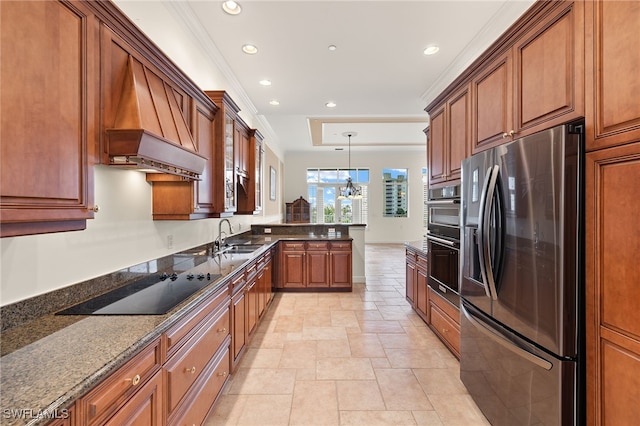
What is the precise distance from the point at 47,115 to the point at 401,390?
2.76 meters

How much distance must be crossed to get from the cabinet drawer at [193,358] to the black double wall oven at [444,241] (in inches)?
79.6

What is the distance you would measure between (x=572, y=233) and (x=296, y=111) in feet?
14.2

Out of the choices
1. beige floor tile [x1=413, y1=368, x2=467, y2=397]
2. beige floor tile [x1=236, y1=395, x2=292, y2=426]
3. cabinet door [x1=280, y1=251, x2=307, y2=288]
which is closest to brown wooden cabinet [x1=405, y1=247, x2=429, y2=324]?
beige floor tile [x1=413, y1=368, x2=467, y2=397]

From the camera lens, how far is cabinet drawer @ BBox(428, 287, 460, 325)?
260cm

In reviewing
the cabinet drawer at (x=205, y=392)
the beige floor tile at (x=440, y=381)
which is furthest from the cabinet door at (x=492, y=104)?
the cabinet drawer at (x=205, y=392)

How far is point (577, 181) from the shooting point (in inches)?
53.7

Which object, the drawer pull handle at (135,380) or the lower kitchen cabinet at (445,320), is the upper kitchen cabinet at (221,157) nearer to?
the drawer pull handle at (135,380)

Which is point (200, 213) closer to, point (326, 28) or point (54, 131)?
point (54, 131)

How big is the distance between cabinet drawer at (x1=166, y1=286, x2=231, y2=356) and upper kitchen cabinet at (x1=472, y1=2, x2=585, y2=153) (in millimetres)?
2301

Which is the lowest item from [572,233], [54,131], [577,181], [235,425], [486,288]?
[235,425]

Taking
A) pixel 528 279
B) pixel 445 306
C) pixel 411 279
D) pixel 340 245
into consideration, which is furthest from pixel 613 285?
pixel 340 245

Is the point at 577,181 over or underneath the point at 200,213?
over

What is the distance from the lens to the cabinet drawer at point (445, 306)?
2.60 meters

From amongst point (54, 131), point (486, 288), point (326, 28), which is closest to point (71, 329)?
point (54, 131)
